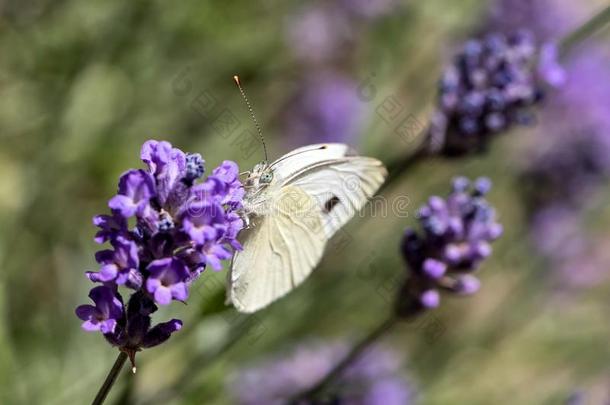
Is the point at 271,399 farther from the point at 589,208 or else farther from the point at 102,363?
the point at 589,208

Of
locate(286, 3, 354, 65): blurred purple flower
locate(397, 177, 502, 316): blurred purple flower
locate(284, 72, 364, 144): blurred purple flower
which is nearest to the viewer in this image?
locate(397, 177, 502, 316): blurred purple flower

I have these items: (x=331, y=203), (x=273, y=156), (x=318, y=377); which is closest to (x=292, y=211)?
(x=331, y=203)

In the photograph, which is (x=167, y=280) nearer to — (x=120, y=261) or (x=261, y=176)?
(x=120, y=261)

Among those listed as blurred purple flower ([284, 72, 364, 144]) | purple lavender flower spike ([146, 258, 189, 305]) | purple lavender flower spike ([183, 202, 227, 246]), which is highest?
blurred purple flower ([284, 72, 364, 144])

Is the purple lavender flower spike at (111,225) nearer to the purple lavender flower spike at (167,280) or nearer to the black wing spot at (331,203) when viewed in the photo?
the purple lavender flower spike at (167,280)

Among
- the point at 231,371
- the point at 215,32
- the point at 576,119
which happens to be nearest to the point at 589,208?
the point at 576,119

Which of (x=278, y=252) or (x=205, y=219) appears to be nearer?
(x=205, y=219)

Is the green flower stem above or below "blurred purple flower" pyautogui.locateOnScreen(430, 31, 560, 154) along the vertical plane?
below

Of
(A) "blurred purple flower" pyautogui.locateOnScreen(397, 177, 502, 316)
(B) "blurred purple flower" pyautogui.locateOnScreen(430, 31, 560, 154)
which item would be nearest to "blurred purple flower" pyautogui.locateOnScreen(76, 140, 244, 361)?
(A) "blurred purple flower" pyautogui.locateOnScreen(397, 177, 502, 316)

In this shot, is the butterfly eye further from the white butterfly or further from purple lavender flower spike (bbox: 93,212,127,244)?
purple lavender flower spike (bbox: 93,212,127,244)
